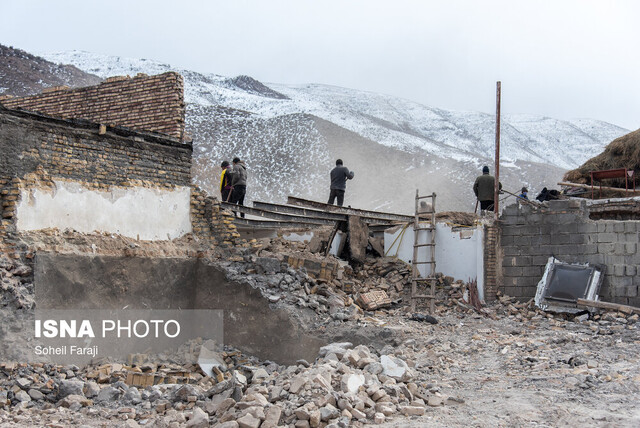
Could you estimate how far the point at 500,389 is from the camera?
7.63m

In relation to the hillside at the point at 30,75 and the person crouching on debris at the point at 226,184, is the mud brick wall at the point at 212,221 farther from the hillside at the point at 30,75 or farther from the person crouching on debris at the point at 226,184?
the hillside at the point at 30,75

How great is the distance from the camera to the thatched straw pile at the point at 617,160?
19.5m

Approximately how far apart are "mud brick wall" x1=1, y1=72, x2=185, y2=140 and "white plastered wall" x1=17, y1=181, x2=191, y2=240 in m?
1.41

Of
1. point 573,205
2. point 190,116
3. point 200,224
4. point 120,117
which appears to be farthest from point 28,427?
point 190,116

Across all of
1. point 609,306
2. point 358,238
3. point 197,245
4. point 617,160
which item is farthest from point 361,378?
point 617,160

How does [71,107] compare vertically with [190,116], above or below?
below

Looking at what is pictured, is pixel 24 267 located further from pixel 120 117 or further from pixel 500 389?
pixel 500 389

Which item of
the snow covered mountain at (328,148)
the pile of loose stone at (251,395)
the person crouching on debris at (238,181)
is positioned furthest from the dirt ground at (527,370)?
the snow covered mountain at (328,148)

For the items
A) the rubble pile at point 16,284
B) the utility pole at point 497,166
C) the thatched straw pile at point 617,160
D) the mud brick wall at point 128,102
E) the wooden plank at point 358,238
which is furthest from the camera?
the thatched straw pile at point 617,160

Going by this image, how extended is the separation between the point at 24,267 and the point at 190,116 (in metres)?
30.9

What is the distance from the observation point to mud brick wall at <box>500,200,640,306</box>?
11.8 meters

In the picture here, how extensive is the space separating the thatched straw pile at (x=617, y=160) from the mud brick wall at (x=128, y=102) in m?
13.7

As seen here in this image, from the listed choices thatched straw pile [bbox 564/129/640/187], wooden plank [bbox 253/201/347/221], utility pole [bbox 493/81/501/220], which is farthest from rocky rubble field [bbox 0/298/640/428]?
thatched straw pile [bbox 564/129/640/187]

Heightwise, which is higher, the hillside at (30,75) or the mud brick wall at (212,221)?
the hillside at (30,75)
